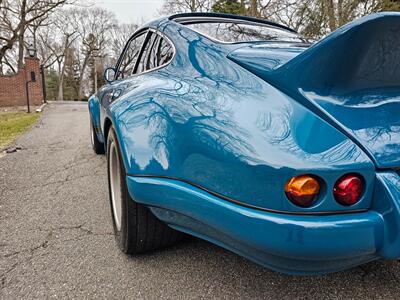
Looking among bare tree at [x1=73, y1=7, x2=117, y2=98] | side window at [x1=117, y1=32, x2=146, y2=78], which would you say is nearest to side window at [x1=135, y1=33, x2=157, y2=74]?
side window at [x1=117, y1=32, x2=146, y2=78]

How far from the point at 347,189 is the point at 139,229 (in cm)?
117

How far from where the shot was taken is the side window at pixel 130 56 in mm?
2764

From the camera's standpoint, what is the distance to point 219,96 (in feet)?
4.50

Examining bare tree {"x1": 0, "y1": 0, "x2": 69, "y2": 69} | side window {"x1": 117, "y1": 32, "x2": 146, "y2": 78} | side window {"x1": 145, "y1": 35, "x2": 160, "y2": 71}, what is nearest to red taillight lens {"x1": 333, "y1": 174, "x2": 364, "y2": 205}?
side window {"x1": 145, "y1": 35, "x2": 160, "y2": 71}

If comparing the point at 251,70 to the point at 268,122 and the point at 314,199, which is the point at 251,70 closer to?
the point at 268,122

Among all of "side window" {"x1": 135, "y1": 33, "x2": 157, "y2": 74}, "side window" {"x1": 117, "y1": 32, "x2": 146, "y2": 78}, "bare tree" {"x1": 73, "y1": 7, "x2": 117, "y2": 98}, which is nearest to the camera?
"side window" {"x1": 135, "y1": 33, "x2": 157, "y2": 74}

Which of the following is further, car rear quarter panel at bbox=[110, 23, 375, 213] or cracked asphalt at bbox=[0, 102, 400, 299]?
cracked asphalt at bbox=[0, 102, 400, 299]

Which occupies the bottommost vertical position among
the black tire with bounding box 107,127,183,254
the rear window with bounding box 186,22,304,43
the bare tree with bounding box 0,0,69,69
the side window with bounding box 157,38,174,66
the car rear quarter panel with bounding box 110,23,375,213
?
the black tire with bounding box 107,127,183,254

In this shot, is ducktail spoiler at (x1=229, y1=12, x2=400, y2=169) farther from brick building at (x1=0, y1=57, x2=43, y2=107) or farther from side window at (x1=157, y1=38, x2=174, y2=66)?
brick building at (x1=0, y1=57, x2=43, y2=107)

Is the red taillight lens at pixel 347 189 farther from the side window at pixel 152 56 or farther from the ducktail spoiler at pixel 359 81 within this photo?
the side window at pixel 152 56

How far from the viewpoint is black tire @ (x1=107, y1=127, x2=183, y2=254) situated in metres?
1.78

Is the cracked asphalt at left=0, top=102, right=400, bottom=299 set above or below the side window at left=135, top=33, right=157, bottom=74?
below

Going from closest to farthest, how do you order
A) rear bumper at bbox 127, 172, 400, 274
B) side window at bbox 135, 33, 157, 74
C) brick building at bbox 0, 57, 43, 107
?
rear bumper at bbox 127, 172, 400, 274 → side window at bbox 135, 33, 157, 74 → brick building at bbox 0, 57, 43, 107

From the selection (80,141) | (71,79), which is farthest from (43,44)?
(80,141)
